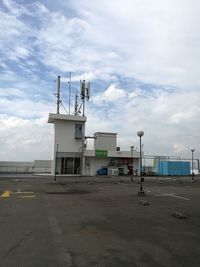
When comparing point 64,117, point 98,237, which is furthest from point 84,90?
point 98,237

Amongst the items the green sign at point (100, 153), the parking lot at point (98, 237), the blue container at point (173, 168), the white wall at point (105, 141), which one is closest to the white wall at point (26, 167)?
the white wall at point (105, 141)

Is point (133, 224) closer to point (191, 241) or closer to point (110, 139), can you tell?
point (191, 241)

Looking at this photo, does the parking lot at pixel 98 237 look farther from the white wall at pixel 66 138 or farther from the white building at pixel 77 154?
the white wall at pixel 66 138

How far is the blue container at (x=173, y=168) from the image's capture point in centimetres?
5422

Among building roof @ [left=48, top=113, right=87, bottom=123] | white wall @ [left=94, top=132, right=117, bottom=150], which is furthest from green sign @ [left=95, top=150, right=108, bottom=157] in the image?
building roof @ [left=48, top=113, right=87, bottom=123]

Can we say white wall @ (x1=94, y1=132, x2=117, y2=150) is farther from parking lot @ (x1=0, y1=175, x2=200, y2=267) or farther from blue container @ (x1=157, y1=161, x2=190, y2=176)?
parking lot @ (x1=0, y1=175, x2=200, y2=267)

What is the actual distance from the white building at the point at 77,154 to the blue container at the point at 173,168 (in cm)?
603

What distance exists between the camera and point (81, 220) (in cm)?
1027

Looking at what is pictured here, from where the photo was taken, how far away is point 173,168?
54.7m

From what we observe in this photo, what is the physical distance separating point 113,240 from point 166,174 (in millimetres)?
47873

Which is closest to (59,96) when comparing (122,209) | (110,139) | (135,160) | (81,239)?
(110,139)

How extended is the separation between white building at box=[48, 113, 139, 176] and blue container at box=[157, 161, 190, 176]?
6.03 m

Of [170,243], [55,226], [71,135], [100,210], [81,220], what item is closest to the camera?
[170,243]

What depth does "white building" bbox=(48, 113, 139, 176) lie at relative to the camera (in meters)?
49.2
